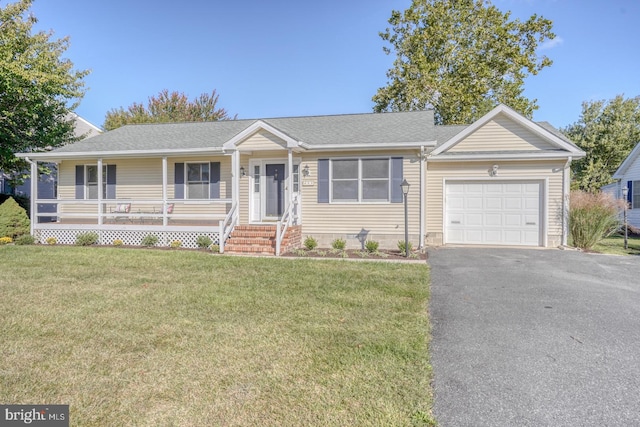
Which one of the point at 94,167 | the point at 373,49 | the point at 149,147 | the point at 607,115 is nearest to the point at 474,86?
the point at 373,49

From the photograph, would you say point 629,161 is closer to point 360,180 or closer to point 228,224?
point 360,180

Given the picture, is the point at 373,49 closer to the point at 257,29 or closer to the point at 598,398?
the point at 257,29

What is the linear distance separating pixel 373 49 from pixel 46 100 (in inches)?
740

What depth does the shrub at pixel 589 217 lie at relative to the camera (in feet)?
36.7

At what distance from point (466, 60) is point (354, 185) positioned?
15891mm

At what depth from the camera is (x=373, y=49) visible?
25.4m

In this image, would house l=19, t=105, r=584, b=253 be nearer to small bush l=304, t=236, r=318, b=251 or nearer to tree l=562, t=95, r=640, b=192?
small bush l=304, t=236, r=318, b=251

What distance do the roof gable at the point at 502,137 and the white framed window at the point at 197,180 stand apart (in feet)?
24.3

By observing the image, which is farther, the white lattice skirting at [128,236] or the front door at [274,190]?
the front door at [274,190]

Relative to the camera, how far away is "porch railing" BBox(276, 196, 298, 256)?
10.1 metres

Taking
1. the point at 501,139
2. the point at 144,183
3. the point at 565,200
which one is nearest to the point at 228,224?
the point at 144,183

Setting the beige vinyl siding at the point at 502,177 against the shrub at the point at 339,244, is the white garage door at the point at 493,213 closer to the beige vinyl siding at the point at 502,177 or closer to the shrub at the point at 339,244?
the beige vinyl siding at the point at 502,177

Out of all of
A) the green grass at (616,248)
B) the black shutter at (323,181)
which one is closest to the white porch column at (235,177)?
the black shutter at (323,181)

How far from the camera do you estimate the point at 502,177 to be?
456 inches
